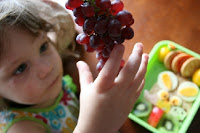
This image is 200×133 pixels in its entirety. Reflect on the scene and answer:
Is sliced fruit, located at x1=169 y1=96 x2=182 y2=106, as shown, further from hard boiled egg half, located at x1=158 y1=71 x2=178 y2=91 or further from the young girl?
→ the young girl

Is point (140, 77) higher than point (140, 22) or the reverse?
the reverse

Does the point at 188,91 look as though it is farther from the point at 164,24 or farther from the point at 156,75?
the point at 164,24

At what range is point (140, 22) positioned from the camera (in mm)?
934

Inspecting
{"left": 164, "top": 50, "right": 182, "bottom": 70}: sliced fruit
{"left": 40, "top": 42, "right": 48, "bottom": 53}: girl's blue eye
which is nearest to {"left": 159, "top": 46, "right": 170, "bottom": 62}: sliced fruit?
{"left": 164, "top": 50, "right": 182, "bottom": 70}: sliced fruit

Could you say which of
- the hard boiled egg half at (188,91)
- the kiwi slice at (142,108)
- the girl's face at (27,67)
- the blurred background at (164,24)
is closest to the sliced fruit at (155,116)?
the kiwi slice at (142,108)

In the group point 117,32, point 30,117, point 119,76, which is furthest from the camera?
point 30,117

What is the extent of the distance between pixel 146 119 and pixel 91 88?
16.8 inches

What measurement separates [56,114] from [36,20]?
360 mm

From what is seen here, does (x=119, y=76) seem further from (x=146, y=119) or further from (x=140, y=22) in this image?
(x=140, y=22)

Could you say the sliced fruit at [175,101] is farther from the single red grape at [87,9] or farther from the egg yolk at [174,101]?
the single red grape at [87,9]

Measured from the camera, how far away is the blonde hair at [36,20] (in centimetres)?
59

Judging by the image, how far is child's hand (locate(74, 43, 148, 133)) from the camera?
44cm

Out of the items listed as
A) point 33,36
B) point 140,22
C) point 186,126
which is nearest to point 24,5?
point 33,36

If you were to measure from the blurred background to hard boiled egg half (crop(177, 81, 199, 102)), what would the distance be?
13cm
